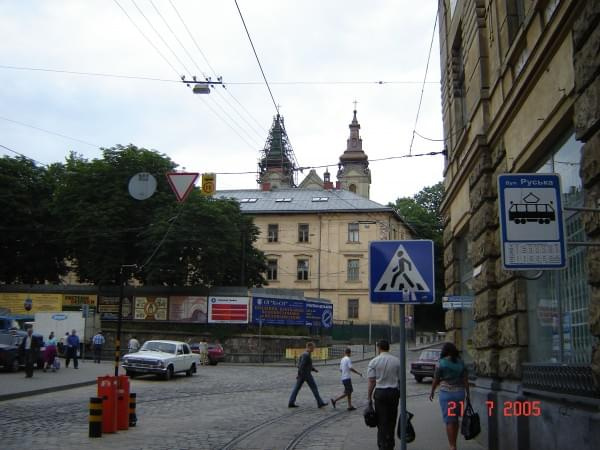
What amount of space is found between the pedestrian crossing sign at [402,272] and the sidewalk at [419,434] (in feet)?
15.7

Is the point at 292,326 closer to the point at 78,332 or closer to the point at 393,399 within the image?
the point at 78,332

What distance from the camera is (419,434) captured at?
1245 cm

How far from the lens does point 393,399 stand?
9.29 metres

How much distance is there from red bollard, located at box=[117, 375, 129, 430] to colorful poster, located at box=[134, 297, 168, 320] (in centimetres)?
3575

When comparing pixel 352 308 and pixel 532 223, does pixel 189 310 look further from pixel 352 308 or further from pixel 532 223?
pixel 532 223

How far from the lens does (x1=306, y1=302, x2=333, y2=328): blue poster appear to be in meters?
49.5

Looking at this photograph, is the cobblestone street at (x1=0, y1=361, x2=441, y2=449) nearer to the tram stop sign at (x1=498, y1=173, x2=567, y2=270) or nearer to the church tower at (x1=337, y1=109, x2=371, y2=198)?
the tram stop sign at (x1=498, y1=173, x2=567, y2=270)

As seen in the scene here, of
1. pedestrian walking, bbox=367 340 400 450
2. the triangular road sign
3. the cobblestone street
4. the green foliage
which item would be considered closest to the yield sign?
the cobblestone street

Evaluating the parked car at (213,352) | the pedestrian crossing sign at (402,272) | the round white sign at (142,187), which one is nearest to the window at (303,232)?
the parked car at (213,352)

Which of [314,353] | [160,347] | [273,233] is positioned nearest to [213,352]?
[314,353]

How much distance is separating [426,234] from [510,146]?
6217 centimetres

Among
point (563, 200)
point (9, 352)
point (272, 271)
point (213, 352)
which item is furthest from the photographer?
point (272, 271)

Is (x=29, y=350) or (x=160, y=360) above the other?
(x=29, y=350)

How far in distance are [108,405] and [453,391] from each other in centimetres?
613
